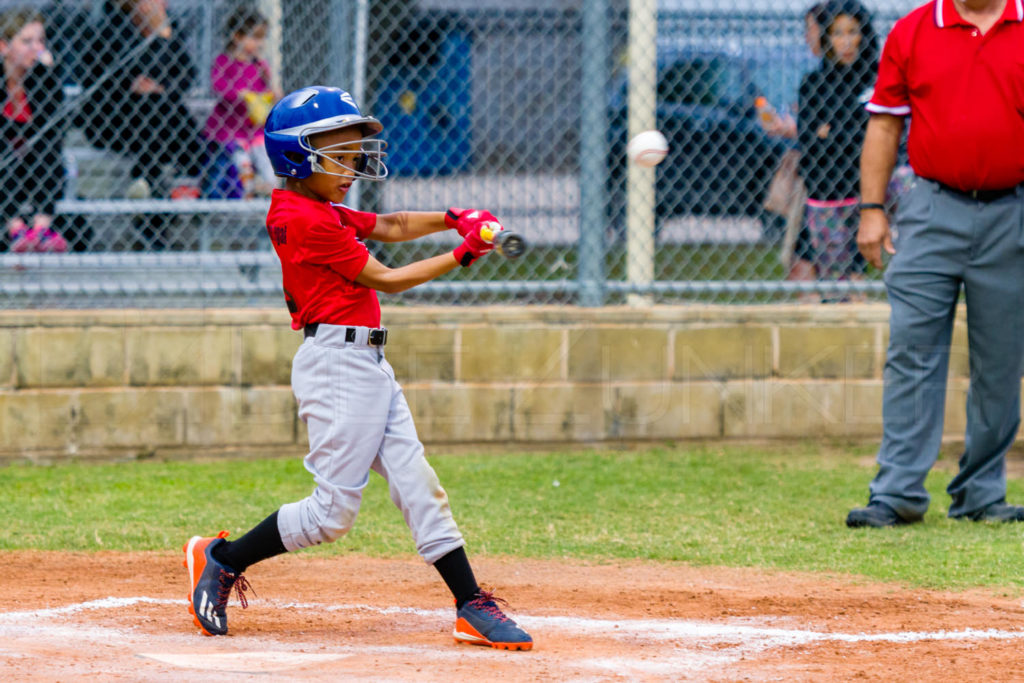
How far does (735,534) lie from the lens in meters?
4.82

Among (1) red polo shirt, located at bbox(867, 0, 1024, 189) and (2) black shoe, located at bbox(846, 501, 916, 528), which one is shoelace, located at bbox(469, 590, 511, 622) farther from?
(1) red polo shirt, located at bbox(867, 0, 1024, 189)

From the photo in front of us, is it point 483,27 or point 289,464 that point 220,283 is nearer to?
point 289,464

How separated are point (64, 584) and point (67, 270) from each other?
2.74m

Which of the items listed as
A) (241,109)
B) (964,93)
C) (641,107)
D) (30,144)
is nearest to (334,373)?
(964,93)

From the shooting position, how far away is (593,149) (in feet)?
21.1

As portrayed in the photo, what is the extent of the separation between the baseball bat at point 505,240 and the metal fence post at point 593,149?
10.4 feet

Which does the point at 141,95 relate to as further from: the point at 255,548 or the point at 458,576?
the point at 458,576

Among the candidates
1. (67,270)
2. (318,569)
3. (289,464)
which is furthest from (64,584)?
(67,270)

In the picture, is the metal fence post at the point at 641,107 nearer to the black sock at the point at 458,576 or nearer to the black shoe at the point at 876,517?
the black shoe at the point at 876,517

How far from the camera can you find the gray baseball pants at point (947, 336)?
473 centimetres

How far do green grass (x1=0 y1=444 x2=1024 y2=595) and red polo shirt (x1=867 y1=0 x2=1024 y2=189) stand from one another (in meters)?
1.41

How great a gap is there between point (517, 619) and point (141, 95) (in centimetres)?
417

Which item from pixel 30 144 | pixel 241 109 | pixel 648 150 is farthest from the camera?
pixel 241 109

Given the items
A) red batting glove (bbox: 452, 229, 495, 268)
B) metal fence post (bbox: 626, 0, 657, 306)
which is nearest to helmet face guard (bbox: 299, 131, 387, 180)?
red batting glove (bbox: 452, 229, 495, 268)
